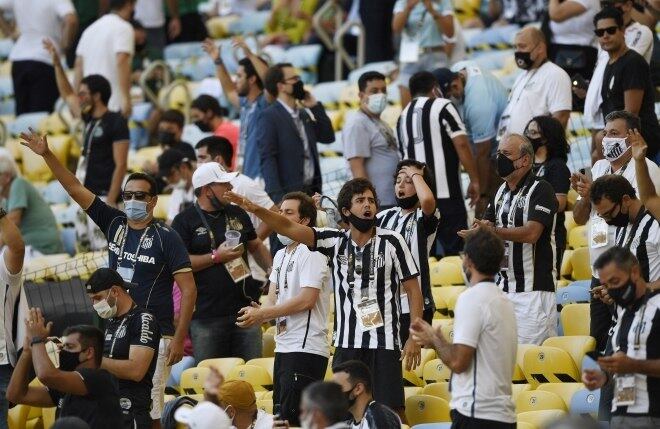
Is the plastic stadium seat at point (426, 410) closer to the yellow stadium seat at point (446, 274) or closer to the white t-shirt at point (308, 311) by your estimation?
the white t-shirt at point (308, 311)

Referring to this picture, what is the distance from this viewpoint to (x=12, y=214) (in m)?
12.6

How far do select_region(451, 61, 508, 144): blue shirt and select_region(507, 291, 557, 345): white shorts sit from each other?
2368 mm

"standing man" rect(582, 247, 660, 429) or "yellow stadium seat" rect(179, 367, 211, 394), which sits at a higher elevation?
"standing man" rect(582, 247, 660, 429)

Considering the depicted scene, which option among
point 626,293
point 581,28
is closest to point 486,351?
point 626,293

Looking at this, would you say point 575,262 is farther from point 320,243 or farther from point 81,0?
point 81,0

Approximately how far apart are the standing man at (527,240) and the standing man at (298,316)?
106 cm

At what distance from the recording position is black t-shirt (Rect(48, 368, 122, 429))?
25.7ft

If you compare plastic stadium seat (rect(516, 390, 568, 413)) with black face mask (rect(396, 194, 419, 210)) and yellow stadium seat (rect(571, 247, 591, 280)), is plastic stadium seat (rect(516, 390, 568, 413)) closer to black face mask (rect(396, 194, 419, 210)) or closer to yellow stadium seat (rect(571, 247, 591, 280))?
black face mask (rect(396, 194, 419, 210))

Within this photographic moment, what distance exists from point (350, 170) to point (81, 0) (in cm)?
673

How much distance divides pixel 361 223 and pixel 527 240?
111cm

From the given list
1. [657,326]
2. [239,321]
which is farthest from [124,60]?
[657,326]

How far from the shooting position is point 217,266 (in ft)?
33.1

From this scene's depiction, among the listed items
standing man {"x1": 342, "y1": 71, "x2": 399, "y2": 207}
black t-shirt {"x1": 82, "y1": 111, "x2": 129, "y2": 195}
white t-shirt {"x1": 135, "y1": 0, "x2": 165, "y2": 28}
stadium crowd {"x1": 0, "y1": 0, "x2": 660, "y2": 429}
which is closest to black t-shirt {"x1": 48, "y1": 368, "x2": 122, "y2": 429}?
stadium crowd {"x1": 0, "y1": 0, "x2": 660, "y2": 429}

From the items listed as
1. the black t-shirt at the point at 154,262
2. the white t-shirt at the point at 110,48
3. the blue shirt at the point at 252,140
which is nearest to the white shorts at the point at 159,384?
the black t-shirt at the point at 154,262
